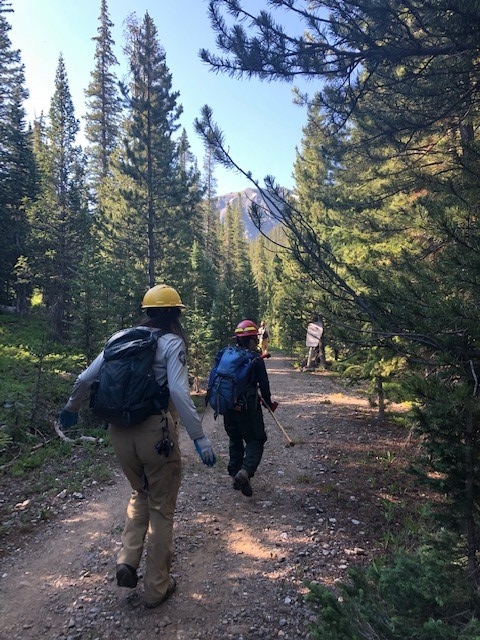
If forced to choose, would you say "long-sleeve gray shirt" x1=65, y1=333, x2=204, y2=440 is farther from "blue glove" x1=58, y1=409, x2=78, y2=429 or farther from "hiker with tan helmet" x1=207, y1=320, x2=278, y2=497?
"hiker with tan helmet" x1=207, y1=320, x2=278, y2=497

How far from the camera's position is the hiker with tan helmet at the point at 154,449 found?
3379mm

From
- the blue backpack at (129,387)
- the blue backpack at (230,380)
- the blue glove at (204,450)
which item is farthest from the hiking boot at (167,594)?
the blue backpack at (230,380)

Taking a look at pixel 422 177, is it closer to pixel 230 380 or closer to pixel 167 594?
pixel 230 380

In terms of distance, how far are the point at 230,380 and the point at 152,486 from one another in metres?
2.08

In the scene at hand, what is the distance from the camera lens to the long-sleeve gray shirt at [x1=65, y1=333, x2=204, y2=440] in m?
3.33

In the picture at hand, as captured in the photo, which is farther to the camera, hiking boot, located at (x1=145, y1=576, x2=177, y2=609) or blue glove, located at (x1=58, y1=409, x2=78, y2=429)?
blue glove, located at (x1=58, y1=409, x2=78, y2=429)

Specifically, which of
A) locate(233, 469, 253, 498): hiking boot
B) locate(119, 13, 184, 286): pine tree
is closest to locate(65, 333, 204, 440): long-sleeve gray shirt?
locate(233, 469, 253, 498): hiking boot

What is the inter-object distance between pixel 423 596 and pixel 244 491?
12.1 feet

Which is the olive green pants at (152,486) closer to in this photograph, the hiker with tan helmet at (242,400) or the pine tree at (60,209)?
the hiker with tan helmet at (242,400)

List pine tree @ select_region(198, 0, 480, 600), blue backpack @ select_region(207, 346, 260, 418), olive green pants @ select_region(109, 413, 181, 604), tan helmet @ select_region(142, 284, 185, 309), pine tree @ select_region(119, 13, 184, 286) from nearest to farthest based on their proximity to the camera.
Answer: pine tree @ select_region(198, 0, 480, 600)
olive green pants @ select_region(109, 413, 181, 604)
tan helmet @ select_region(142, 284, 185, 309)
blue backpack @ select_region(207, 346, 260, 418)
pine tree @ select_region(119, 13, 184, 286)

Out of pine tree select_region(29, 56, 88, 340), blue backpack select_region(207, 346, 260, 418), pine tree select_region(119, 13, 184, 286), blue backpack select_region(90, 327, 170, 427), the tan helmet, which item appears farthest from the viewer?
pine tree select_region(29, 56, 88, 340)

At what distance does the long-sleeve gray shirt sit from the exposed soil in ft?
5.04

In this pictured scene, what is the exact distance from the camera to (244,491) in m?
5.65

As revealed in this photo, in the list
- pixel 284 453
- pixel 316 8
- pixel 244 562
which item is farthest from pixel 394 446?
pixel 316 8
